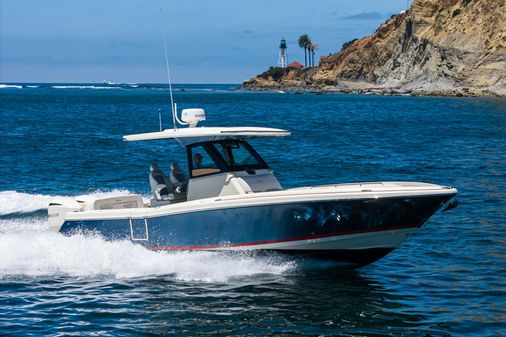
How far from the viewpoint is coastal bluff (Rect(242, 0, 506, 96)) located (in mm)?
99750

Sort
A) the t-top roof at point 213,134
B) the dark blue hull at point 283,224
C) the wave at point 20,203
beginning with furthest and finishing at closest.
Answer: the wave at point 20,203 → the t-top roof at point 213,134 → the dark blue hull at point 283,224

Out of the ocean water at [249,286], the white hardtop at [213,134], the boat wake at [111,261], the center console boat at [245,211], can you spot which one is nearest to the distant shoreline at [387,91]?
the ocean water at [249,286]

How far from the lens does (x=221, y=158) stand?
1419 centimetres

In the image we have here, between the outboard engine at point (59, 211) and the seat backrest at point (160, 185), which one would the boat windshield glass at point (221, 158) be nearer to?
the seat backrest at point (160, 185)

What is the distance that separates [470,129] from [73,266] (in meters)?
40.2

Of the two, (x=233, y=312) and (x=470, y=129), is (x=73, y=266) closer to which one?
(x=233, y=312)

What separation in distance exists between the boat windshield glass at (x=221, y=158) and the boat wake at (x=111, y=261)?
1.63m

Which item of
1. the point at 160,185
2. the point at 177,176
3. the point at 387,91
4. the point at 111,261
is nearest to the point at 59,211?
the point at 111,261

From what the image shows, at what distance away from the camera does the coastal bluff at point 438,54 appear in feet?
327

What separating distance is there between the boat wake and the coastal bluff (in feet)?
298

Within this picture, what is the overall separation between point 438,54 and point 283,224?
98599 mm

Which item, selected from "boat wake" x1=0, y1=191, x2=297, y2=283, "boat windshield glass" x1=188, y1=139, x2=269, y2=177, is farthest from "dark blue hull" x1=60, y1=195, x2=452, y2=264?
"boat windshield glass" x1=188, y1=139, x2=269, y2=177

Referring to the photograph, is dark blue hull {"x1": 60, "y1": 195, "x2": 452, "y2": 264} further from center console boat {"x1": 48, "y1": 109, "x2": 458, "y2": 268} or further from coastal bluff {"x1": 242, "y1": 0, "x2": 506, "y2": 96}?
coastal bluff {"x1": 242, "y1": 0, "x2": 506, "y2": 96}

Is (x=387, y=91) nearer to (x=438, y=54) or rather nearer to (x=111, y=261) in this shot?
(x=438, y=54)
